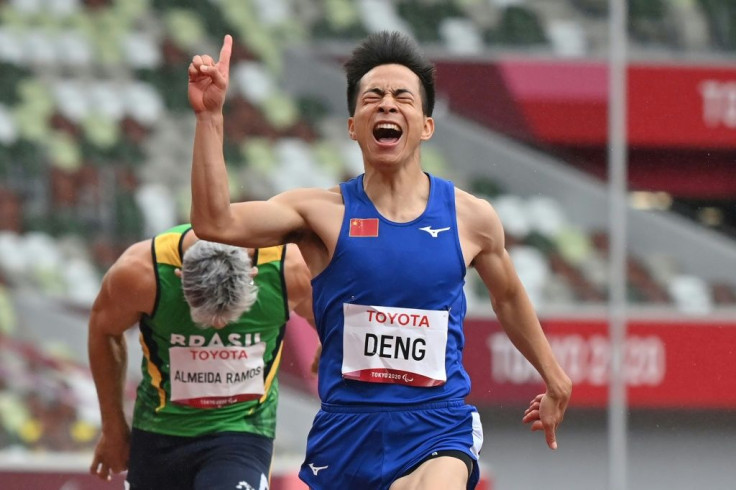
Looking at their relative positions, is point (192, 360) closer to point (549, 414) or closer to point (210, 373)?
point (210, 373)

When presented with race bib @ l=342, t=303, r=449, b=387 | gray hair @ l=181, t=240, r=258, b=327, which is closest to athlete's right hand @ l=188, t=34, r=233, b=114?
race bib @ l=342, t=303, r=449, b=387

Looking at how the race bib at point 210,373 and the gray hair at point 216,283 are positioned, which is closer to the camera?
the gray hair at point 216,283

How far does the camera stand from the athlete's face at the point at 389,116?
12.6ft

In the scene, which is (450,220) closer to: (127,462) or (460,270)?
(460,270)

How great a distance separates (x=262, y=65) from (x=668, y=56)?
4.11 m

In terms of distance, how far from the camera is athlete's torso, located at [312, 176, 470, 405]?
3781 mm

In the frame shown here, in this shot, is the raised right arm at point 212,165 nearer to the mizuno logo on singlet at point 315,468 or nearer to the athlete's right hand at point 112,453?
the mizuno logo on singlet at point 315,468

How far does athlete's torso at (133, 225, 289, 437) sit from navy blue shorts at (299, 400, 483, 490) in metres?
1.07

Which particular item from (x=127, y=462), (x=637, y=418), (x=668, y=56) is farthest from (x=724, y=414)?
(x=127, y=462)

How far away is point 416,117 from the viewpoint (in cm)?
389

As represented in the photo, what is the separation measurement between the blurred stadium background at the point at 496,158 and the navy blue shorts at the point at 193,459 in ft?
20.9

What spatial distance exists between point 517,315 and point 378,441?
0.66 m

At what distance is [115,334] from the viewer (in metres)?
4.91

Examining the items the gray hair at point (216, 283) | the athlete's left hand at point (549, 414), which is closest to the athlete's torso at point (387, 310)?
the athlete's left hand at point (549, 414)
